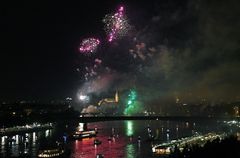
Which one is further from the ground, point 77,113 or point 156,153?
point 77,113

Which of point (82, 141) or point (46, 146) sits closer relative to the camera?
point (46, 146)

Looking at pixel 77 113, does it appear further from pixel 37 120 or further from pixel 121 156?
pixel 121 156

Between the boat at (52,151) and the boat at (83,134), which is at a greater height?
the boat at (83,134)

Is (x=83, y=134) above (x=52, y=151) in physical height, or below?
above

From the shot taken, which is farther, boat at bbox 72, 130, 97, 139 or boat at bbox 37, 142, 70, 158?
boat at bbox 72, 130, 97, 139

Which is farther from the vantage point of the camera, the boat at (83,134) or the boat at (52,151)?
the boat at (83,134)

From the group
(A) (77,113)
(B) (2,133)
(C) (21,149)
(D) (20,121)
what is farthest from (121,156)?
(A) (77,113)

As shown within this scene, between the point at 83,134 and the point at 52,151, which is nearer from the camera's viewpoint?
the point at 52,151

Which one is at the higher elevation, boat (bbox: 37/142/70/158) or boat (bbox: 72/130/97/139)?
boat (bbox: 72/130/97/139)

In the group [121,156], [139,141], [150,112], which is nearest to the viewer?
[121,156]

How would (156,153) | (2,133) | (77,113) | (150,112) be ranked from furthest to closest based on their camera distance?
1. (150,112)
2. (77,113)
3. (2,133)
4. (156,153)
